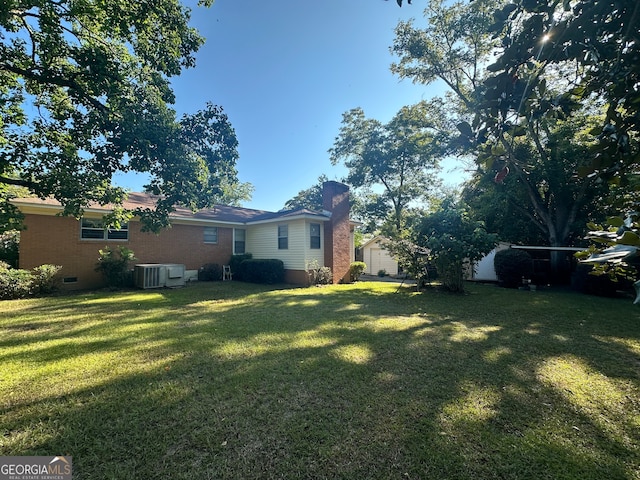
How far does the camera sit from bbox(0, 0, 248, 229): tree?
23.6ft

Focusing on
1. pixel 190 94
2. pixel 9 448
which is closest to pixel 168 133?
pixel 190 94

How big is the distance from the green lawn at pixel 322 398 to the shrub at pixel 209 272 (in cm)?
766

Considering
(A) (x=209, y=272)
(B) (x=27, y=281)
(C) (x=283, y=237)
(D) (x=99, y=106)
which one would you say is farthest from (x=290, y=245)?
(B) (x=27, y=281)

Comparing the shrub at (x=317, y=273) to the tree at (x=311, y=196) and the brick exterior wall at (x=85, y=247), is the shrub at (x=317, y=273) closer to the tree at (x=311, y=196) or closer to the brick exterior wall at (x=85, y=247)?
the brick exterior wall at (x=85, y=247)

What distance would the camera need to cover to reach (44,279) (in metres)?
9.44

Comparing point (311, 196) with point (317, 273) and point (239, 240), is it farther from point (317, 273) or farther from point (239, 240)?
point (317, 273)

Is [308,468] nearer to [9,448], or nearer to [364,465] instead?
[364,465]

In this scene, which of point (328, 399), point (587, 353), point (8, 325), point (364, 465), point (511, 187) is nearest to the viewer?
point (364, 465)

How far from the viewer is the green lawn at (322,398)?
7.11 ft

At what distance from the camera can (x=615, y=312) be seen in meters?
7.55

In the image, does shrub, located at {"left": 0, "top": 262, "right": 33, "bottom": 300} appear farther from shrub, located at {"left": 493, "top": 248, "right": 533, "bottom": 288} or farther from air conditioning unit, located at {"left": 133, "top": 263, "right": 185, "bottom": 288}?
shrub, located at {"left": 493, "top": 248, "right": 533, "bottom": 288}

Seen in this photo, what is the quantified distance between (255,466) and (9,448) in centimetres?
205

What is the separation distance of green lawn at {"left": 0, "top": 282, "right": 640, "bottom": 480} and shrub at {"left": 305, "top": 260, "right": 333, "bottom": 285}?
650 centimetres

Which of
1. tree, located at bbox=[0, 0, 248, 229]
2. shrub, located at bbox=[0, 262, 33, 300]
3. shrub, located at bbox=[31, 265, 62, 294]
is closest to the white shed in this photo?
tree, located at bbox=[0, 0, 248, 229]
